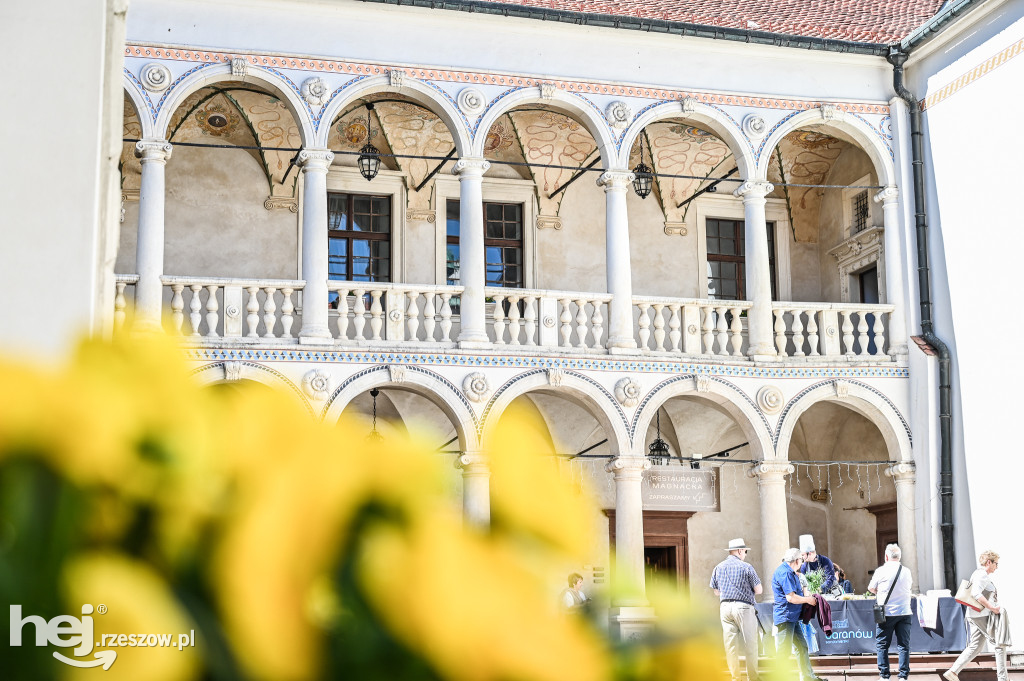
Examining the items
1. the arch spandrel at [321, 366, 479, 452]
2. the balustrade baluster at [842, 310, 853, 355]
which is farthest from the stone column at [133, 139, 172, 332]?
the balustrade baluster at [842, 310, 853, 355]

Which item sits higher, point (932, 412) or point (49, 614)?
point (932, 412)

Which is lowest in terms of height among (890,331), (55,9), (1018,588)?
(1018,588)

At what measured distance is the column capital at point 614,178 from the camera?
15570 mm

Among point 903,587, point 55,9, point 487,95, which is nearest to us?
point 55,9

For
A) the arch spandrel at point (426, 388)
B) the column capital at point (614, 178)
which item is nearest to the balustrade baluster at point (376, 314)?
the arch spandrel at point (426, 388)

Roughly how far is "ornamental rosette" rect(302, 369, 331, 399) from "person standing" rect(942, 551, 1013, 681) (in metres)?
6.93

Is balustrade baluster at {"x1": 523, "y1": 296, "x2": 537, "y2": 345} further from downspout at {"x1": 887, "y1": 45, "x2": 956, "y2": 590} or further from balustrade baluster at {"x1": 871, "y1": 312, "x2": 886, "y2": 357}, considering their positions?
downspout at {"x1": 887, "y1": 45, "x2": 956, "y2": 590}

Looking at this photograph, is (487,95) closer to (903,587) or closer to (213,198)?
(213,198)

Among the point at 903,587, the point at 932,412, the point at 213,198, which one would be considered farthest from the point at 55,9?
the point at 213,198

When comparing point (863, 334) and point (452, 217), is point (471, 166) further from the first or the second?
point (863, 334)

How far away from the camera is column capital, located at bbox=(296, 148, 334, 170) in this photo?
14.7 meters

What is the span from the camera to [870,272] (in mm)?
19062

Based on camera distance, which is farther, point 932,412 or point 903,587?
point 932,412

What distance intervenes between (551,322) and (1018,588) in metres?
5.90
